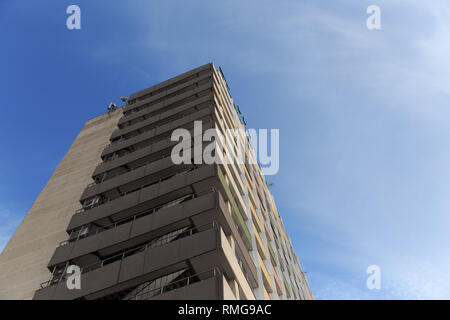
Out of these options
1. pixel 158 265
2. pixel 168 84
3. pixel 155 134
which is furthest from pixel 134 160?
pixel 168 84

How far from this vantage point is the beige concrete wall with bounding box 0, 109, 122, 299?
16969mm

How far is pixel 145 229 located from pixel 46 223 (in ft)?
28.3

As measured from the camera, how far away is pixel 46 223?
2075cm

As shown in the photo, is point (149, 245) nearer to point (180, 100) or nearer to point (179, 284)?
point (179, 284)

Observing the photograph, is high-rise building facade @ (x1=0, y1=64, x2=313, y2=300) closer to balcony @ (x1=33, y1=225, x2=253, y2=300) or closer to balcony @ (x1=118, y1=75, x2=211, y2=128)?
balcony @ (x1=33, y1=225, x2=253, y2=300)

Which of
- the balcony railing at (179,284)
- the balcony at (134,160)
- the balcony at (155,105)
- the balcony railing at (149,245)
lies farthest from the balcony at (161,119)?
the balcony railing at (179,284)

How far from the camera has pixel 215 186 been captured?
17.7m

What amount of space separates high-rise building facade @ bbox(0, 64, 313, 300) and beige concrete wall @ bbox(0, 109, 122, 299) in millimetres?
74

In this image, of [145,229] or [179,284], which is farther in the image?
[145,229]

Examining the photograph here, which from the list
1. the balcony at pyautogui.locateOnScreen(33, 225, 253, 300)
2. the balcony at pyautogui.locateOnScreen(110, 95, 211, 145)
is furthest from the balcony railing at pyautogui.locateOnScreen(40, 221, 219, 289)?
the balcony at pyautogui.locateOnScreen(110, 95, 211, 145)

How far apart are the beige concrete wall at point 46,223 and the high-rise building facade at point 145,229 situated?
0.24ft

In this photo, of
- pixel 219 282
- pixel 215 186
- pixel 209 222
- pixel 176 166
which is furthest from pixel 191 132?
pixel 219 282
